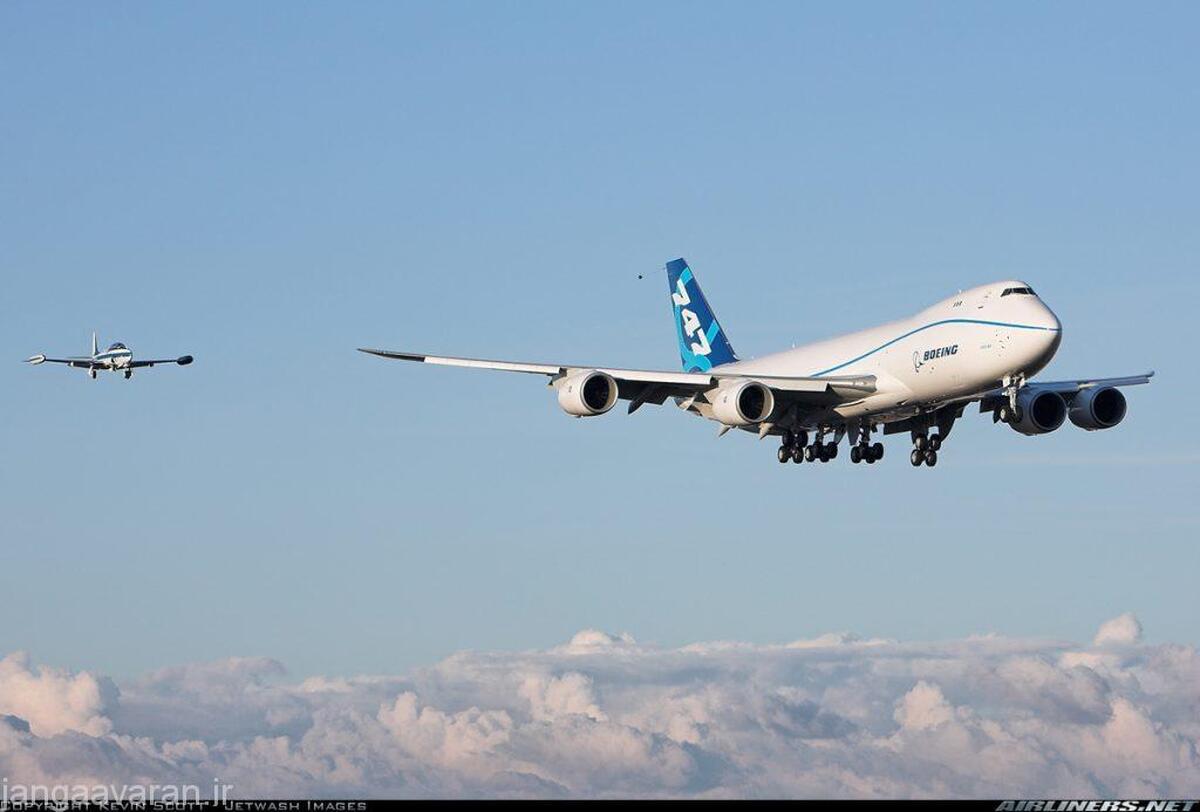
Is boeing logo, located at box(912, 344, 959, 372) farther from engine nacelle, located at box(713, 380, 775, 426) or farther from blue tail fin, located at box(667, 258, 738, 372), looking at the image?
blue tail fin, located at box(667, 258, 738, 372)

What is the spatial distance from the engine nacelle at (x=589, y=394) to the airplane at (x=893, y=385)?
0.04m

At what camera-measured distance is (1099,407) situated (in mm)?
78688

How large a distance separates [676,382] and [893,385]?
Result: 8.73 metres

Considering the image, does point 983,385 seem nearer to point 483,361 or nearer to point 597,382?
point 597,382

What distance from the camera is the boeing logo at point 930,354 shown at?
69.9 meters

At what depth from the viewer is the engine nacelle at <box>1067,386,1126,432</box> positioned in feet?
258

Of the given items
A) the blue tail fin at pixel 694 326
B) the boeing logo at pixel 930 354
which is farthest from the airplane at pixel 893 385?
the blue tail fin at pixel 694 326

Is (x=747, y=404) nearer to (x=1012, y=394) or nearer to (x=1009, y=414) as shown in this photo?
(x=1009, y=414)

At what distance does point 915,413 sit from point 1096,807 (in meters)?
31.0

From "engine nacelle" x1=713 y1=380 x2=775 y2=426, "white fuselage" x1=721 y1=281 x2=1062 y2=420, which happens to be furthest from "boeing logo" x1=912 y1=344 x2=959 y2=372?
"engine nacelle" x1=713 y1=380 x2=775 y2=426

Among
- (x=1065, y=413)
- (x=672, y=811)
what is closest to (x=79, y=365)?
(x=1065, y=413)

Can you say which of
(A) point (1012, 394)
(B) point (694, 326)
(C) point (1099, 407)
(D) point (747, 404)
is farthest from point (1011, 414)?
A: (B) point (694, 326)

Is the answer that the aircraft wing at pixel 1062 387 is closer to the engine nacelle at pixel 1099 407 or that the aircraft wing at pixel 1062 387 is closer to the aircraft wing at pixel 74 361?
the engine nacelle at pixel 1099 407

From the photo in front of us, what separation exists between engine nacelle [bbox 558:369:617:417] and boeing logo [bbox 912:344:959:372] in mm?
11270
